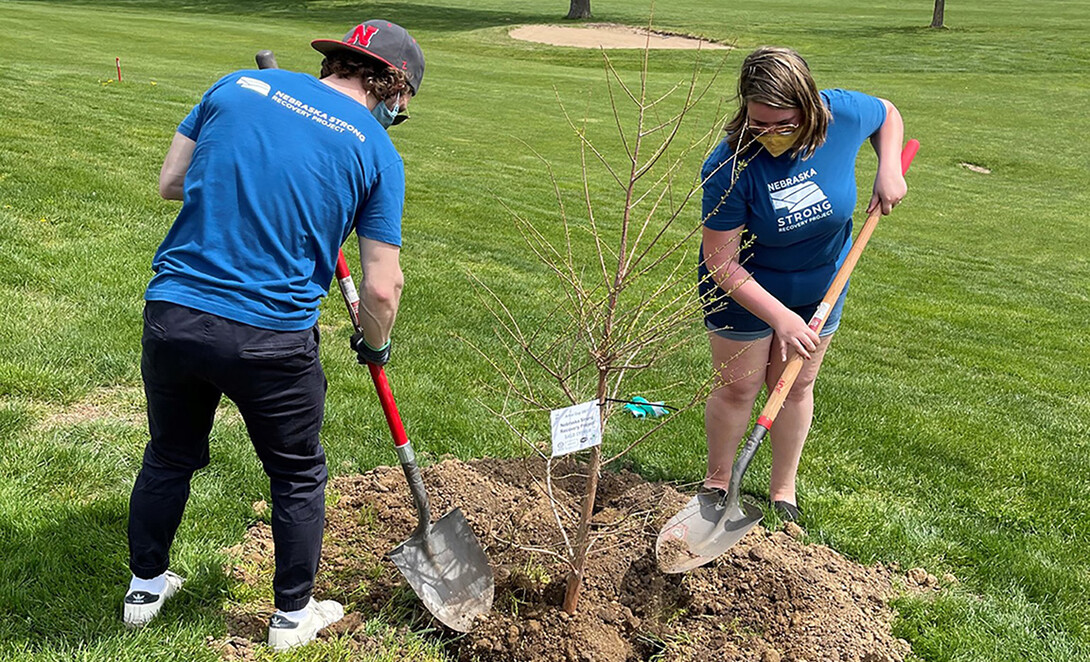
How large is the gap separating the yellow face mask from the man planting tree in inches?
51.7

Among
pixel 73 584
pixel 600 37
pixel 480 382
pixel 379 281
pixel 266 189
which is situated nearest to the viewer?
pixel 266 189

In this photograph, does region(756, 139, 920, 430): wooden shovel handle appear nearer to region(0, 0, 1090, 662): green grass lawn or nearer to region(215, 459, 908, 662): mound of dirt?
region(215, 459, 908, 662): mound of dirt

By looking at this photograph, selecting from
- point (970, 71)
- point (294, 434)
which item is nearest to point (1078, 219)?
point (294, 434)

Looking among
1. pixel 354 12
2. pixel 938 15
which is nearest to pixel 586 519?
pixel 938 15

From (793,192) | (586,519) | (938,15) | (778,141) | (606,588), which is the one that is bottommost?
(938,15)

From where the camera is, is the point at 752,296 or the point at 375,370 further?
the point at 752,296

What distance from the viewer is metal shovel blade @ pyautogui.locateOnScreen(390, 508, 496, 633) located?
3.02m

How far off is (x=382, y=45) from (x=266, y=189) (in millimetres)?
533

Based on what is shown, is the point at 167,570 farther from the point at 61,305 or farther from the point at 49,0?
the point at 49,0

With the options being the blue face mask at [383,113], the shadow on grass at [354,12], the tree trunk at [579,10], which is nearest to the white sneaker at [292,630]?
the blue face mask at [383,113]

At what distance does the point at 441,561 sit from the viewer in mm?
3117

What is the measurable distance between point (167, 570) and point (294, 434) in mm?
891

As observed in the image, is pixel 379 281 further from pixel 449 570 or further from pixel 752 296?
pixel 752 296

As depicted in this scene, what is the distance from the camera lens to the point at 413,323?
19.8 ft
